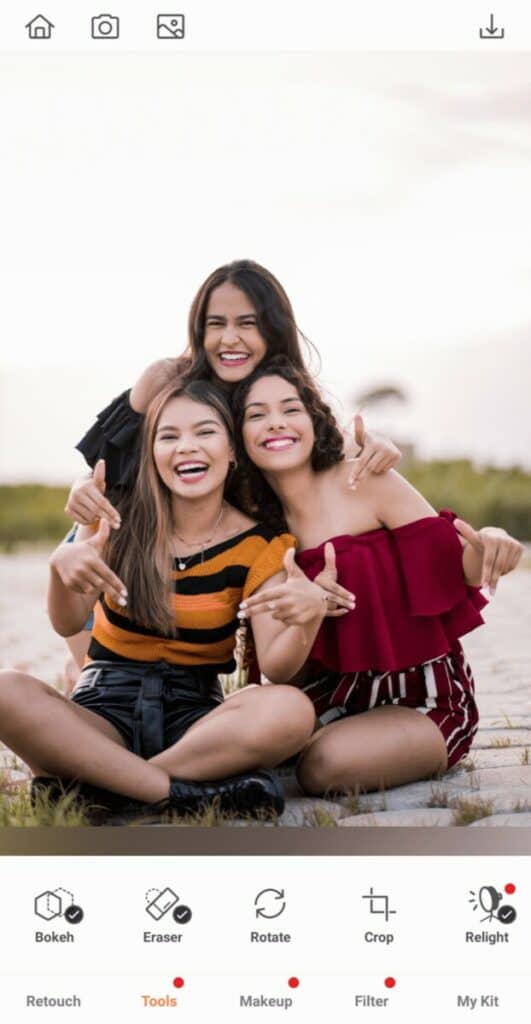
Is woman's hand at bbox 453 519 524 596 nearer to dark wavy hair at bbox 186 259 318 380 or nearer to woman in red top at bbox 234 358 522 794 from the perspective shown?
woman in red top at bbox 234 358 522 794

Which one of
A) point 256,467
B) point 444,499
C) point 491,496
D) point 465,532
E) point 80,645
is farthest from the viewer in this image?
point 444,499

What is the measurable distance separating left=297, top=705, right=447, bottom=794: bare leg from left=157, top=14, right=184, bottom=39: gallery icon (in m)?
0.71

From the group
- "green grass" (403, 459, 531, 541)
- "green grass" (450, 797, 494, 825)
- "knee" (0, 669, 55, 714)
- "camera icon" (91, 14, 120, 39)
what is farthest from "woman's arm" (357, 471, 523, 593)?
"green grass" (403, 459, 531, 541)

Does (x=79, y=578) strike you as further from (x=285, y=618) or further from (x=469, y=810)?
(x=469, y=810)

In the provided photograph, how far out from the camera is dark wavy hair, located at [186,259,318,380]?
1.36 meters

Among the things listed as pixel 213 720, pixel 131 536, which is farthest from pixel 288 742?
pixel 131 536

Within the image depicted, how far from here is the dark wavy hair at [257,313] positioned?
136 cm

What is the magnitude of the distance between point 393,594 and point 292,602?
0.20 metres

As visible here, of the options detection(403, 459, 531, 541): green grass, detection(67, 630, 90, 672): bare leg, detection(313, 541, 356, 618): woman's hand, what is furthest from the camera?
detection(403, 459, 531, 541): green grass

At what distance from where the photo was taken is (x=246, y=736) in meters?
1.18
